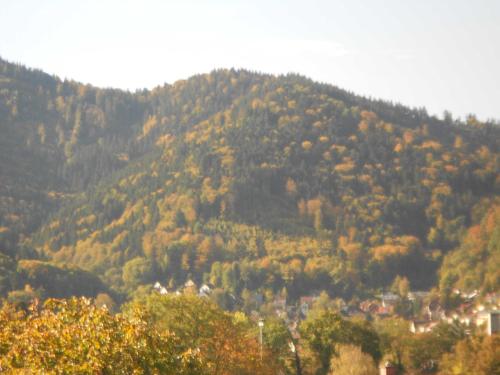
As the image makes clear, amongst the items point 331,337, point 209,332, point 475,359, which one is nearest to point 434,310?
point 331,337

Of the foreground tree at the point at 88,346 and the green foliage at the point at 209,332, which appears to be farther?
the green foliage at the point at 209,332

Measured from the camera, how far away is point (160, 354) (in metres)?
32.7

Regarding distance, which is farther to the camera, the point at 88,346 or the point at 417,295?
the point at 417,295

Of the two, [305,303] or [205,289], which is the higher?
[305,303]

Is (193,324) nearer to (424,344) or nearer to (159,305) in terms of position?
(159,305)

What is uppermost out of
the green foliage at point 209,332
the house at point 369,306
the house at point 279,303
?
the green foliage at point 209,332

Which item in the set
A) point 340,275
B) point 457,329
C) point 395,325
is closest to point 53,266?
point 340,275

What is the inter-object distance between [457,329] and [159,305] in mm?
40349

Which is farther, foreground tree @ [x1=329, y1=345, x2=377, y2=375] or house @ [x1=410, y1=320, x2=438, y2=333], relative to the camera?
house @ [x1=410, y1=320, x2=438, y2=333]

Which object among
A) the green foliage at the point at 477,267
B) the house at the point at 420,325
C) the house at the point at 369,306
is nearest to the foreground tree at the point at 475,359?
the house at the point at 420,325

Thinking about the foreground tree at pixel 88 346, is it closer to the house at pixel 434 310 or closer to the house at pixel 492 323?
the house at pixel 492 323

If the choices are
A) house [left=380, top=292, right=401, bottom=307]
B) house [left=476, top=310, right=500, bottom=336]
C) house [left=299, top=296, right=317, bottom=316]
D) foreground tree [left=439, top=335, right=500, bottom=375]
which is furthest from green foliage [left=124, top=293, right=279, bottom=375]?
house [left=380, top=292, right=401, bottom=307]

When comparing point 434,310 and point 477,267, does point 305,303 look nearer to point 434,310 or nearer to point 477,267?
point 477,267

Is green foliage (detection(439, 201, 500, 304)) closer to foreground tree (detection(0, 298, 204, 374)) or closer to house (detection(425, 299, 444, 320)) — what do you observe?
house (detection(425, 299, 444, 320))
